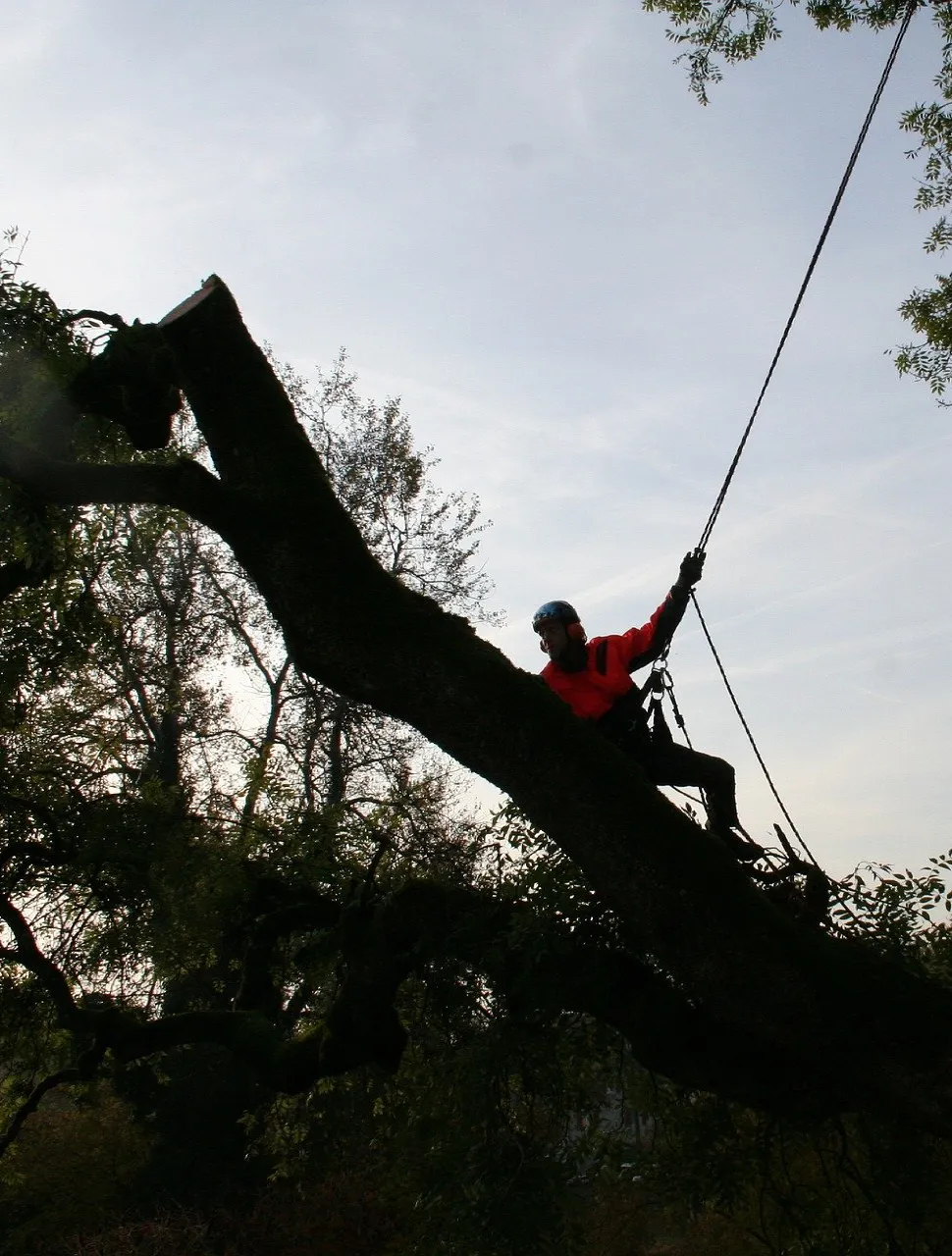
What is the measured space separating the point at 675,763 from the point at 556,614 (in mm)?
1116

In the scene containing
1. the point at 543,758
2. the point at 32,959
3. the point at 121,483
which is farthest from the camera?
the point at 32,959

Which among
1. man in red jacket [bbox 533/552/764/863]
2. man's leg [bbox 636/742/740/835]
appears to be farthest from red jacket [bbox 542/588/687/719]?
man's leg [bbox 636/742/740/835]

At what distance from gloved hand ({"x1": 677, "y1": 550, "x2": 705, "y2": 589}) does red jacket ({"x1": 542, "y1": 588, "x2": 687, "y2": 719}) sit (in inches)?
3.5

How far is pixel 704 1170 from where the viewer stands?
6730 millimetres

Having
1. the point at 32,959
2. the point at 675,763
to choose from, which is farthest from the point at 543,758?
the point at 32,959

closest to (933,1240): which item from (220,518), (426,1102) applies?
(426,1102)

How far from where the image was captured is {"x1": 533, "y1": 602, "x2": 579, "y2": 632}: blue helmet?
645 cm

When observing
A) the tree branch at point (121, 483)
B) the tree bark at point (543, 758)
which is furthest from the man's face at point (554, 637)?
the tree branch at point (121, 483)

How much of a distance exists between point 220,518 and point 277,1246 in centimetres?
1993

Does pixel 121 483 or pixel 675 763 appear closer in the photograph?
pixel 121 483

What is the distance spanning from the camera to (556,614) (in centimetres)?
645

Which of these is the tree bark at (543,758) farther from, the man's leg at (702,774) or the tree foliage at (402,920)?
the man's leg at (702,774)

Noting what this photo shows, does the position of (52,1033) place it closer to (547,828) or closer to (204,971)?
(204,971)

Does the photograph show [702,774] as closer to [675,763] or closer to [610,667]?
[675,763]
